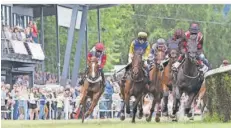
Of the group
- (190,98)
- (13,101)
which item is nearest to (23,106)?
(13,101)

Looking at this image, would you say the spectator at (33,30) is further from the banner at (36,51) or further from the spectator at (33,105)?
the spectator at (33,105)

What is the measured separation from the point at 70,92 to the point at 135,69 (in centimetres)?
125

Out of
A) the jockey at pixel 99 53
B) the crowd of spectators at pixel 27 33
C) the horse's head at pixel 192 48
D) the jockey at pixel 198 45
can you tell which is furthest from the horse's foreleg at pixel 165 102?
the crowd of spectators at pixel 27 33

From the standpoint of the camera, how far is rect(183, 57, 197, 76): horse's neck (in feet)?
64.0

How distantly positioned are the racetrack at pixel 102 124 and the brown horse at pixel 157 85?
1.11 ft

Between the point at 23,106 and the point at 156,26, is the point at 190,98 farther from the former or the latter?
the point at 23,106

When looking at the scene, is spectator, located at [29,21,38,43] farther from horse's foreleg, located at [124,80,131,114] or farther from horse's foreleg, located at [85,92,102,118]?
horse's foreleg, located at [124,80,131,114]

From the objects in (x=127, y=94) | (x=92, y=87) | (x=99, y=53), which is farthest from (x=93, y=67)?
(x=127, y=94)

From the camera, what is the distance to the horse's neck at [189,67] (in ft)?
64.0

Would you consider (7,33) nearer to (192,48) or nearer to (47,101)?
(47,101)

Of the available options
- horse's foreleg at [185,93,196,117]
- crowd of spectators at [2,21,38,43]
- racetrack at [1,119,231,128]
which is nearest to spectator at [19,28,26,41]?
crowd of spectators at [2,21,38,43]

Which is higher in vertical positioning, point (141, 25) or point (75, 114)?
point (141, 25)

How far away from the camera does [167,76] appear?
20.1 m

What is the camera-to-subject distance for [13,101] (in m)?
20.0
